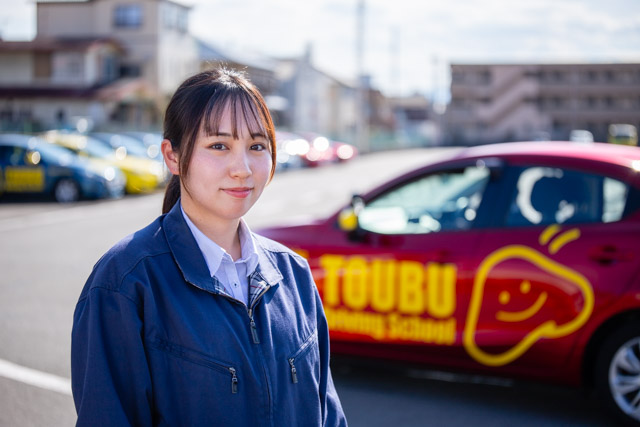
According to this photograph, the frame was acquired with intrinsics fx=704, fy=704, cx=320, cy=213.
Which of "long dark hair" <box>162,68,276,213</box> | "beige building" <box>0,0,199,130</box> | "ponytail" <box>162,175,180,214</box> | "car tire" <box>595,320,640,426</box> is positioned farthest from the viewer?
"beige building" <box>0,0,199,130</box>

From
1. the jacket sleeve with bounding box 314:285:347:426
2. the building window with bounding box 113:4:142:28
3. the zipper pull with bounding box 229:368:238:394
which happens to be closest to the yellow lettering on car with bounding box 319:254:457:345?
the jacket sleeve with bounding box 314:285:347:426

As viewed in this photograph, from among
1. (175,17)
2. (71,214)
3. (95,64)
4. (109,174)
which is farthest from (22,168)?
(175,17)

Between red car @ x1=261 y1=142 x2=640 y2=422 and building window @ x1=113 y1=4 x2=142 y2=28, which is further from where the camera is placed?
building window @ x1=113 y1=4 x2=142 y2=28

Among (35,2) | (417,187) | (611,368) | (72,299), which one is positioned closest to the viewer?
(611,368)

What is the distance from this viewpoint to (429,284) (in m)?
4.56

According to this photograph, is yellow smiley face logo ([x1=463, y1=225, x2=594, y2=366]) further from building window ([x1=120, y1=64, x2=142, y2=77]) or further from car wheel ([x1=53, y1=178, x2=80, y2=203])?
building window ([x1=120, y1=64, x2=142, y2=77])

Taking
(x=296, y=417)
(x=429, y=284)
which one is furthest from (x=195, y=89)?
(x=429, y=284)

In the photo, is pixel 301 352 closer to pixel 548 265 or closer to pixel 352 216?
pixel 548 265

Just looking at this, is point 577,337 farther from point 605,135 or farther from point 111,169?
point 605,135

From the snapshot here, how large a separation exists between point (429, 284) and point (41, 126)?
141 ft

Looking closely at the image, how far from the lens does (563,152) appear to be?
15.0ft

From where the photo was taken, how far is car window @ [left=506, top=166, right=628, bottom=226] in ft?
14.3

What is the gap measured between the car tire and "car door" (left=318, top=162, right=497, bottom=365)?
0.87 meters

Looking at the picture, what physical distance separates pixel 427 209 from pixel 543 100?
79.6ft
